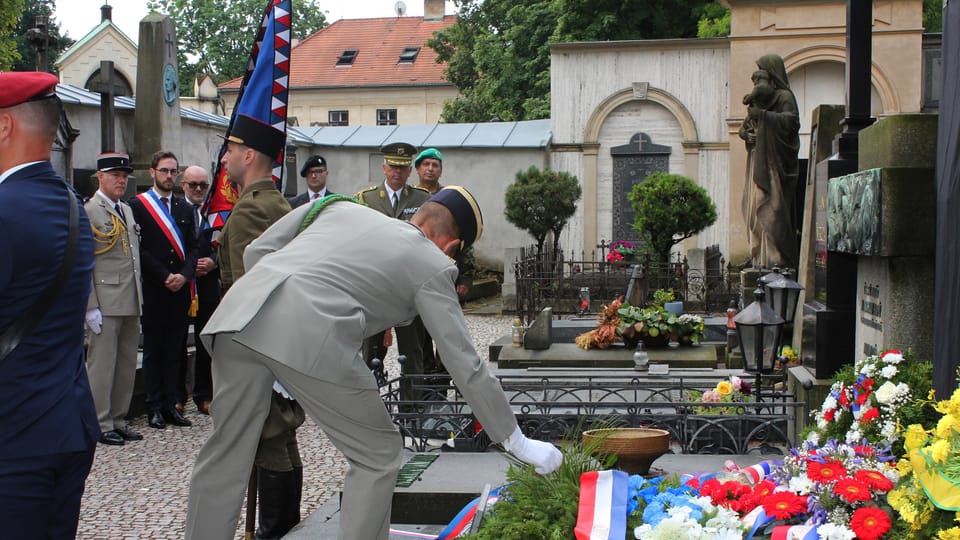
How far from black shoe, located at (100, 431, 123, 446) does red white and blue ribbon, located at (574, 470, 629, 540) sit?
454 cm

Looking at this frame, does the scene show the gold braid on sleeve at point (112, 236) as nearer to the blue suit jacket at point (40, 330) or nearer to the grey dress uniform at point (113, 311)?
the grey dress uniform at point (113, 311)

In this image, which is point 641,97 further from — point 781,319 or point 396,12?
point 396,12

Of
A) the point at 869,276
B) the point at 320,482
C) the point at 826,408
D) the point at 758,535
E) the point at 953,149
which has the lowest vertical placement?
the point at 320,482

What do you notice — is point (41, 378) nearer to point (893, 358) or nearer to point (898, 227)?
point (893, 358)

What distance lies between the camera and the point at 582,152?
2284 centimetres

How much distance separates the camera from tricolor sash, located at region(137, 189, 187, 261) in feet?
27.3

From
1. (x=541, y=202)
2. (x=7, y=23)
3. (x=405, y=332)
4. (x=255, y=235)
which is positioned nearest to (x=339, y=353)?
(x=255, y=235)

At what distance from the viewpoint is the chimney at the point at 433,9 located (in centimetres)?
4869

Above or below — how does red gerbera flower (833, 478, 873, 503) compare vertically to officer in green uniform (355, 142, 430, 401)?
below

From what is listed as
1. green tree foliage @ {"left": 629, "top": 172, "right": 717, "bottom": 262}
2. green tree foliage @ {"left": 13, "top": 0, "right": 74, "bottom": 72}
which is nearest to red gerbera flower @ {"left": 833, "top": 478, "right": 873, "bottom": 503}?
green tree foliage @ {"left": 629, "top": 172, "right": 717, "bottom": 262}

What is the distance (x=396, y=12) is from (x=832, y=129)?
45.6 metres

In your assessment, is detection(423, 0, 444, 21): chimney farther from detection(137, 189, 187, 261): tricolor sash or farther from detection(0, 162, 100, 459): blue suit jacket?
detection(0, 162, 100, 459): blue suit jacket

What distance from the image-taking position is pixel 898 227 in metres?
5.10

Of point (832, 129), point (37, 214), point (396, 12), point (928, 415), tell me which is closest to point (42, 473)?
point (37, 214)
